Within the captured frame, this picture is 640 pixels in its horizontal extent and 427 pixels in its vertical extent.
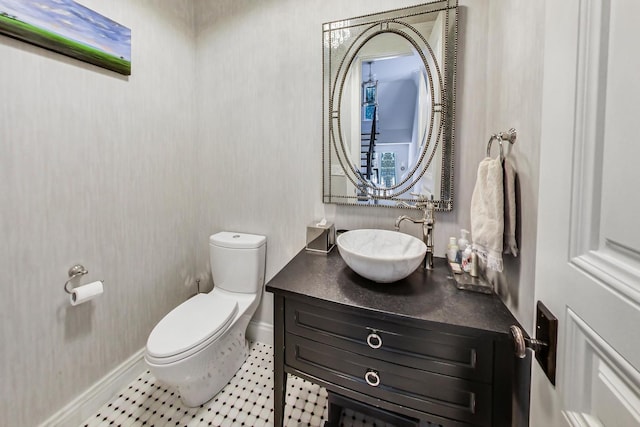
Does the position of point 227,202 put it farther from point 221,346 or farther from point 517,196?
point 517,196

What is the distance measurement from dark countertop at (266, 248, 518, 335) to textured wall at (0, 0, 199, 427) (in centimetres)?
99

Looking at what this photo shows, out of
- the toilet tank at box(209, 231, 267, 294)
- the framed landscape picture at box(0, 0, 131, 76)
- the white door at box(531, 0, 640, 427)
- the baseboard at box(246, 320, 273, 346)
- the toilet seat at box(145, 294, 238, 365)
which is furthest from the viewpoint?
the baseboard at box(246, 320, 273, 346)

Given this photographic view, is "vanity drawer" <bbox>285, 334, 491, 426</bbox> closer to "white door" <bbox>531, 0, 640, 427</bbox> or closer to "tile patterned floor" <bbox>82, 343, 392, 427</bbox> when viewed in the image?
"white door" <bbox>531, 0, 640, 427</bbox>

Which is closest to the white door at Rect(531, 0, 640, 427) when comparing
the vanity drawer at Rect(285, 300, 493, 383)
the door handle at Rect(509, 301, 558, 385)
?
the door handle at Rect(509, 301, 558, 385)

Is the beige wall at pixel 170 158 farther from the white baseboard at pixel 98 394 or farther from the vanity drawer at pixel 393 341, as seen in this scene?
the vanity drawer at pixel 393 341

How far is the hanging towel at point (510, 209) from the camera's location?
89 centimetres

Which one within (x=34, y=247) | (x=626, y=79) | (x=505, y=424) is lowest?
(x=505, y=424)

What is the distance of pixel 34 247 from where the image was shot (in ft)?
3.68

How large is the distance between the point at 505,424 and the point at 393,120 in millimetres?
1305

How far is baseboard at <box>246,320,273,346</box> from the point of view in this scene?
1.87 meters

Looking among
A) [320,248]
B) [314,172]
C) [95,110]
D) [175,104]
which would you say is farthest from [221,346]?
[175,104]

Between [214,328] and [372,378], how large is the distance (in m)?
0.80

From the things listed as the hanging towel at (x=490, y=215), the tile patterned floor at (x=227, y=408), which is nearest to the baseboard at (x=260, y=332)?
the tile patterned floor at (x=227, y=408)

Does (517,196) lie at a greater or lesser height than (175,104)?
lesser
